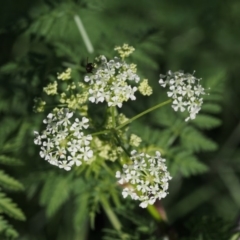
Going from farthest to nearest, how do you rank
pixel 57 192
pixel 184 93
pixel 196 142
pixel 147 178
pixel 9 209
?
pixel 196 142
pixel 57 192
pixel 9 209
pixel 184 93
pixel 147 178

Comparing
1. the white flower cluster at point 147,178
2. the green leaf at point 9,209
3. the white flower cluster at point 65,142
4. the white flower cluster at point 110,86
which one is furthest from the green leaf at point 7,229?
the white flower cluster at point 110,86

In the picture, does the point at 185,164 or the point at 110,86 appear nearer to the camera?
the point at 110,86

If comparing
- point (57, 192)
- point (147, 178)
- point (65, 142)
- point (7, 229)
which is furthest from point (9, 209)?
point (147, 178)

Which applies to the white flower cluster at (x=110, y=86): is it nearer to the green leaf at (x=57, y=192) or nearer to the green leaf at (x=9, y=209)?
the green leaf at (x=9, y=209)

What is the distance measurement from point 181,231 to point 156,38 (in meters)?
3.20

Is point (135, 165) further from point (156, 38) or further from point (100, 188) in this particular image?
point (156, 38)

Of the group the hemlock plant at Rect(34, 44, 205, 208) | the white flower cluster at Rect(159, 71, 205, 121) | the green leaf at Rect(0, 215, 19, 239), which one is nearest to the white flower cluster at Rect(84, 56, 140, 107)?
the hemlock plant at Rect(34, 44, 205, 208)

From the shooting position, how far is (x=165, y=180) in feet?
11.5

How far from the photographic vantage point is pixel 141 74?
16.1ft

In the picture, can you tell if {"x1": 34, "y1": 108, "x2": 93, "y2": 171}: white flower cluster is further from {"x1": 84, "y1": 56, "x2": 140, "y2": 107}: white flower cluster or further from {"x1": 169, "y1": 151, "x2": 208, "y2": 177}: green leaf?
{"x1": 169, "y1": 151, "x2": 208, "y2": 177}: green leaf

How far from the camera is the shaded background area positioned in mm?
4785

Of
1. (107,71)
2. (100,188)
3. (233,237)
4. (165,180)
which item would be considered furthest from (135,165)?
(233,237)

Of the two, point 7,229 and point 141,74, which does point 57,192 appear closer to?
point 7,229

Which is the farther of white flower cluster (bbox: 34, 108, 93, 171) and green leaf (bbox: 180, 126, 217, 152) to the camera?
green leaf (bbox: 180, 126, 217, 152)
